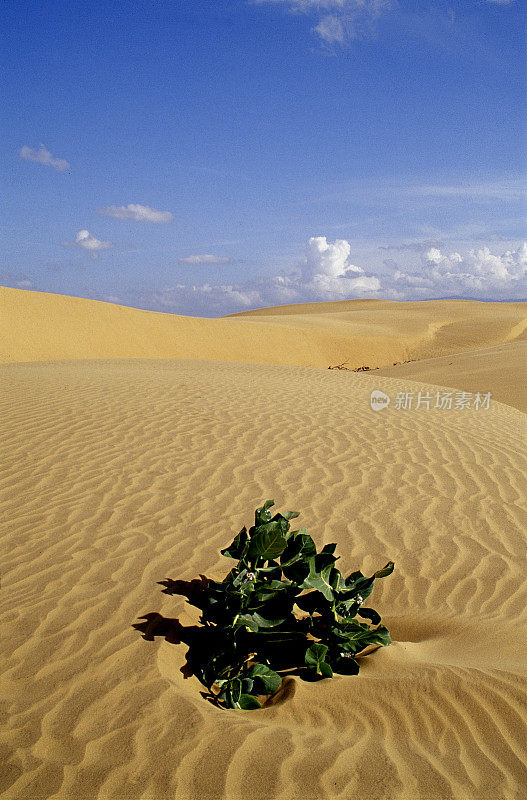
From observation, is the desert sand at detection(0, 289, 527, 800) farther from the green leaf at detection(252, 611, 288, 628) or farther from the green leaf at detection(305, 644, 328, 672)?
the green leaf at detection(252, 611, 288, 628)

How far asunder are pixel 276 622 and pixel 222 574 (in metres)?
1.11

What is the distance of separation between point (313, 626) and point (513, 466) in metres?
4.92

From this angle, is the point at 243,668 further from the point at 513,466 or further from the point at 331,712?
the point at 513,466

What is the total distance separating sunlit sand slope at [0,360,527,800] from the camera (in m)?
2.38

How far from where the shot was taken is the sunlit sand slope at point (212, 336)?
24.7 m

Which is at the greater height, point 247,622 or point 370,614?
point 247,622

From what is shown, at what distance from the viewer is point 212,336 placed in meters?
29.9

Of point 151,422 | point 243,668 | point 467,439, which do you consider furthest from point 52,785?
point 467,439

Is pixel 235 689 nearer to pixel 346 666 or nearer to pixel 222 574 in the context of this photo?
pixel 346 666
